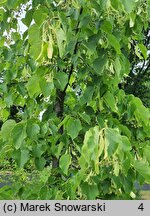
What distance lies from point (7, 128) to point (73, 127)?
0.92 feet

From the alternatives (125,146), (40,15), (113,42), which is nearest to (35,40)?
(40,15)

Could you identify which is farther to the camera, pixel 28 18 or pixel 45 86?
pixel 28 18

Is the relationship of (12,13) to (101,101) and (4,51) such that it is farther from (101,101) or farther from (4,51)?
(101,101)

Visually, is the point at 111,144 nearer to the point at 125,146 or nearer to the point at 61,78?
the point at 125,146

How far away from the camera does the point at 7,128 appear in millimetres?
1730

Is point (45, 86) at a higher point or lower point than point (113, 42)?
lower

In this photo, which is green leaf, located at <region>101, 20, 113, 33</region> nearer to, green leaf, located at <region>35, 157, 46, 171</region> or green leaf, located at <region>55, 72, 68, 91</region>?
green leaf, located at <region>55, 72, 68, 91</region>

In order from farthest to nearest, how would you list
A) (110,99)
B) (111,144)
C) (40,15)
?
1. (110,99)
2. (40,15)
3. (111,144)

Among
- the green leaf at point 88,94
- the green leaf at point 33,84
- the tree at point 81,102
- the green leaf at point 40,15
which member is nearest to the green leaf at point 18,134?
the tree at point 81,102

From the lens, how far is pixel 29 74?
1974mm

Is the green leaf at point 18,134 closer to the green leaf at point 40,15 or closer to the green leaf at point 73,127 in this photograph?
the green leaf at point 73,127

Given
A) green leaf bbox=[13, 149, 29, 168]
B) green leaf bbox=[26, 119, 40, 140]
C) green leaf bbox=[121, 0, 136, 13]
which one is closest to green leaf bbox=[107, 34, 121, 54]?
green leaf bbox=[121, 0, 136, 13]

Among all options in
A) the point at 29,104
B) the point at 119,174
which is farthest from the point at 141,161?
the point at 29,104

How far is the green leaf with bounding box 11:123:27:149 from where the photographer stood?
163 centimetres
